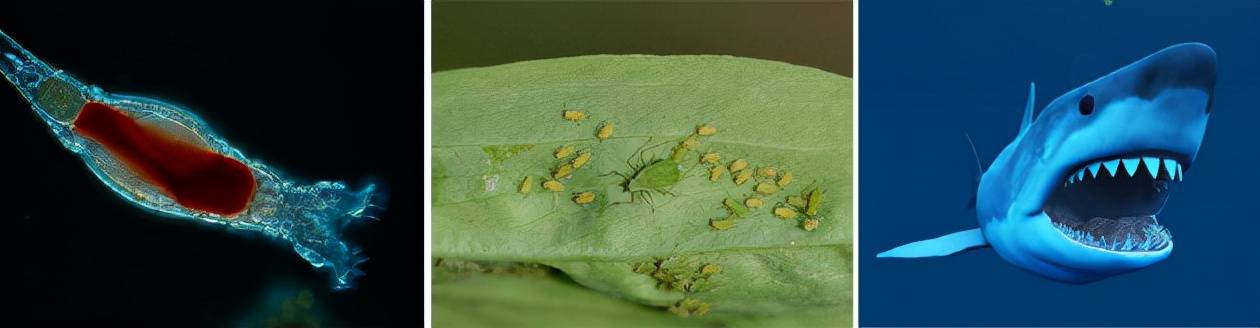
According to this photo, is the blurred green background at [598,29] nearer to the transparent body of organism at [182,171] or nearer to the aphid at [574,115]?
the aphid at [574,115]

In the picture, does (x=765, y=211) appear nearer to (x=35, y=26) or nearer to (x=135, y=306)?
(x=135, y=306)

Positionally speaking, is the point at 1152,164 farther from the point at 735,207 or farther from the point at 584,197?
the point at 584,197

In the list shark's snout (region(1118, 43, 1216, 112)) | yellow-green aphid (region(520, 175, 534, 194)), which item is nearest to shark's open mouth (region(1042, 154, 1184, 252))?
shark's snout (region(1118, 43, 1216, 112))

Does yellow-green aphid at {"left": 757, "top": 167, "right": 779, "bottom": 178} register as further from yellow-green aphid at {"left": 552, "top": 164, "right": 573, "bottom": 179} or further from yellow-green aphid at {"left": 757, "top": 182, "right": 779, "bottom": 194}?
yellow-green aphid at {"left": 552, "top": 164, "right": 573, "bottom": 179}

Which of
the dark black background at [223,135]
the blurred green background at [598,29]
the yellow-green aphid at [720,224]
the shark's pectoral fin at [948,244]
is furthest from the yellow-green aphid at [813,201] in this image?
the dark black background at [223,135]

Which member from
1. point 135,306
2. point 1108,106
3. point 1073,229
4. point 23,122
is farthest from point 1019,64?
point 23,122

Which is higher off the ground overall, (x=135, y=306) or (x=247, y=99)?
(x=247, y=99)
